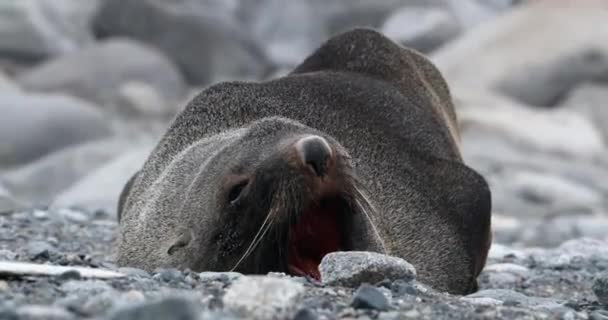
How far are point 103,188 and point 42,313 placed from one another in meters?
8.44

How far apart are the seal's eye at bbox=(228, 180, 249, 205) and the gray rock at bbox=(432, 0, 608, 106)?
54.2 ft

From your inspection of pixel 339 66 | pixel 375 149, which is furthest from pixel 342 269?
pixel 339 66

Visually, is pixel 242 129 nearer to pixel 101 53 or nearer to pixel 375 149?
pixel 375 149

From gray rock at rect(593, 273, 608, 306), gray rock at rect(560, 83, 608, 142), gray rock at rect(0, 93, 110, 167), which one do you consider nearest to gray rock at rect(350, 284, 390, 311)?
gray rock at rect(593, 273, 608, 306)

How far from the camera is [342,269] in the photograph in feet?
15.6

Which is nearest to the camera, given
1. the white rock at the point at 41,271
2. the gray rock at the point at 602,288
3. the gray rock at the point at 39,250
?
the white rock at the point at 41,271

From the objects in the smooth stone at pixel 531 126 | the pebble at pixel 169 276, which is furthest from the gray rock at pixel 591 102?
the pebble at pixel 169 276

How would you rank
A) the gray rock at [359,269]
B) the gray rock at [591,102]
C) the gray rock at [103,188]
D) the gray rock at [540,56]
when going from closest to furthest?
the gray rock at [359,269], the gray rock at [103,188], the gray rock at [591,102], the gray rock at [540,56]

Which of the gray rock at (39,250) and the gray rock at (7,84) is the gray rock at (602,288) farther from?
the gray rock at (7,84)

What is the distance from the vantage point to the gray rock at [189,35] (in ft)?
86.1

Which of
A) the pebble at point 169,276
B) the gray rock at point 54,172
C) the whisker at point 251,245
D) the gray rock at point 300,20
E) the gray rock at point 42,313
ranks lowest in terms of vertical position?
the gray rock at point 42,313

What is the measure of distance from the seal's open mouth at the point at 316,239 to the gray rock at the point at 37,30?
20.6 meters

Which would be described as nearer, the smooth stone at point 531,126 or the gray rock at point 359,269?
the gray rock at point 359,269

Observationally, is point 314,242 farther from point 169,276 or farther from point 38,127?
point 38,127
